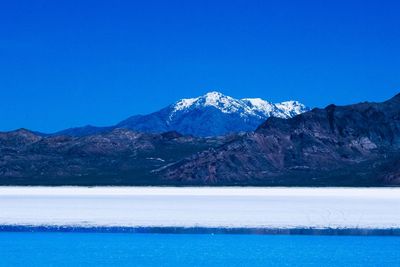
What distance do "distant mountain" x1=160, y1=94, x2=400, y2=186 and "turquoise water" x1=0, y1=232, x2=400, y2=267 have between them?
82.7 meters

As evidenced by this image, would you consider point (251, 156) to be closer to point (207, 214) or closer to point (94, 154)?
point (94, 154)

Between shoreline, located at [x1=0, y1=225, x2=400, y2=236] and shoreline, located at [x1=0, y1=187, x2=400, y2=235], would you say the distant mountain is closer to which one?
shoreline, located at [x1=0, y1=187, x2=400, y2=235]

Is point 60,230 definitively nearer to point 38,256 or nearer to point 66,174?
point 38,256

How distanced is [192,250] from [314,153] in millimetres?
111521

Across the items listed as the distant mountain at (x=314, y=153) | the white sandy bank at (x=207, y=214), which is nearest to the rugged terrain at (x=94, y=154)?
the distant mountain at (x=314, y=153)

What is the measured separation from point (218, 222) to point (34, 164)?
120956 mm

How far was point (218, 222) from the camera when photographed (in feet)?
125

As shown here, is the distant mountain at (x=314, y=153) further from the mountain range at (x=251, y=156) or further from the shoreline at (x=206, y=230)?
the shoreline at (x=206, y=230)

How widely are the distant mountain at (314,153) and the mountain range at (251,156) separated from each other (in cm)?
15

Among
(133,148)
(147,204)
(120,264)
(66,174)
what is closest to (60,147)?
(133,148)

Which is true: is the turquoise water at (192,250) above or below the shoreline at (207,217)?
below

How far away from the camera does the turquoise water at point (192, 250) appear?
26.7m

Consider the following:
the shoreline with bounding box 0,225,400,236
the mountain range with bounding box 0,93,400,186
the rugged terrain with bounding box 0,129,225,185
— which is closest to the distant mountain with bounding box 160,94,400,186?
the mountain range with bounding box 0,93,400,186

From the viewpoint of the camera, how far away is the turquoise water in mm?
26688
